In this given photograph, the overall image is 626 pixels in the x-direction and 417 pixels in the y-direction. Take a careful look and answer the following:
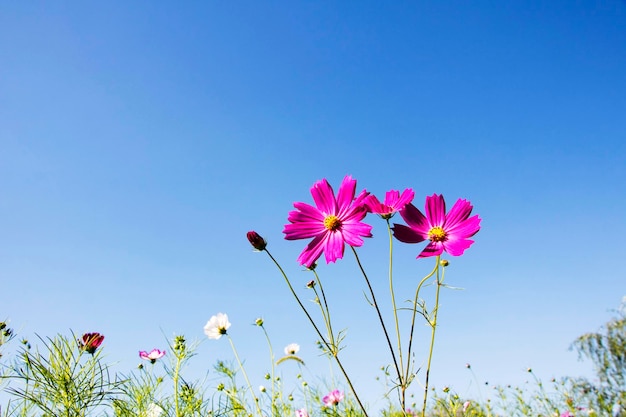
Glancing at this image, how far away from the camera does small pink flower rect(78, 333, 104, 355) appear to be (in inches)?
67.4

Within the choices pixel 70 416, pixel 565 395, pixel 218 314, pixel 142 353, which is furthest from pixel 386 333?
pixel 565 395

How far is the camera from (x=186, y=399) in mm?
2047

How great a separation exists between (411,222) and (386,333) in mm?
302

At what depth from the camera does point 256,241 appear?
1.17m

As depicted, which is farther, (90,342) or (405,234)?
(90,342)

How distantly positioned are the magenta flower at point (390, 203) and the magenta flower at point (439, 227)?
0.02 metres

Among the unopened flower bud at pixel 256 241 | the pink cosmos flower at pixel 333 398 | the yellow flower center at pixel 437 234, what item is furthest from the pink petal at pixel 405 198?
the pink cosmos flower at pixel 333 398

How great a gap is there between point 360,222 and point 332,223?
0.09m

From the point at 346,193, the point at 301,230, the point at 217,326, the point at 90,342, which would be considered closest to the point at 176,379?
the point at 90,342

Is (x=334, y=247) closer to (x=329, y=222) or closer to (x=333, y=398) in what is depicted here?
(x=329, y=222)

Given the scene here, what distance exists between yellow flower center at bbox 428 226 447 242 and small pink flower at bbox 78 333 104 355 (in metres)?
1.50

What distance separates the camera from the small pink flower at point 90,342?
171 centimetres

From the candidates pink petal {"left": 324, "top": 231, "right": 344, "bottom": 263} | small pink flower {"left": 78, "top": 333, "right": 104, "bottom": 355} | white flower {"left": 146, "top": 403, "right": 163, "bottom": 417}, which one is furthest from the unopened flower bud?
white flower {"left": 146, "top": 403, "right": 163, "bottom": 417}

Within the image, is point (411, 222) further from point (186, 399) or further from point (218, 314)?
point (218, 314)
